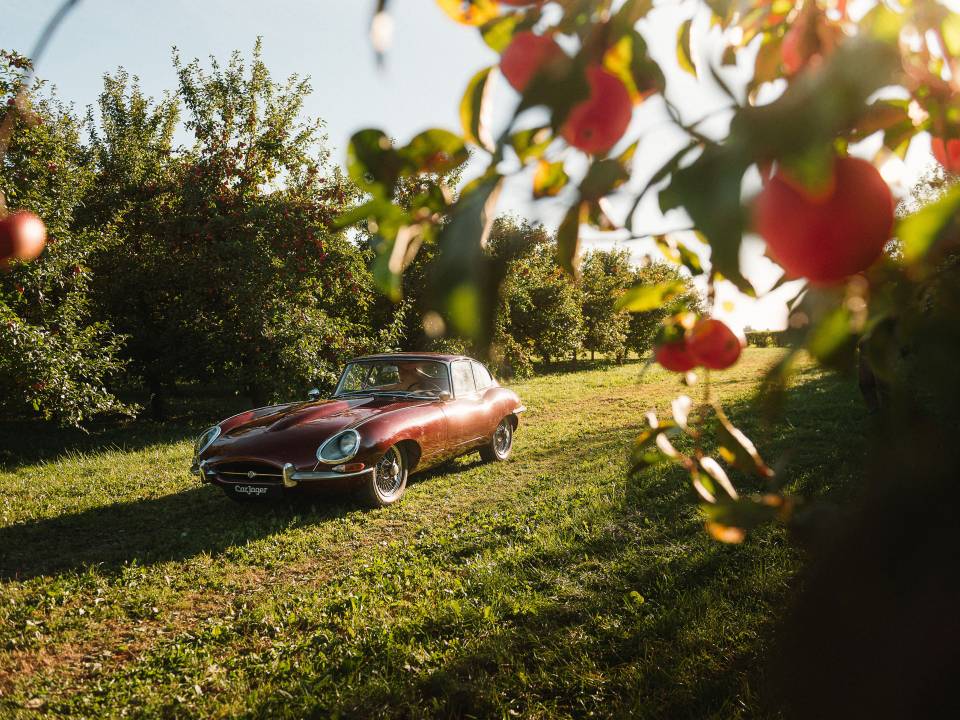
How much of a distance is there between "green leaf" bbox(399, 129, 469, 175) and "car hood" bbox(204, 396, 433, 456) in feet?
14.9

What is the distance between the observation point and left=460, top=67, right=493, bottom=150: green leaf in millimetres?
553

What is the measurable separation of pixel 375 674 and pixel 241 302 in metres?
7.93

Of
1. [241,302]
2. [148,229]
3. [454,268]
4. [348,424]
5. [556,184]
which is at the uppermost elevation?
[148,229]

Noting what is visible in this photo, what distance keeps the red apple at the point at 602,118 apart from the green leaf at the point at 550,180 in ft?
0.19

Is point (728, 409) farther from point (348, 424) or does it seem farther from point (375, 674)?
point (375, 674)

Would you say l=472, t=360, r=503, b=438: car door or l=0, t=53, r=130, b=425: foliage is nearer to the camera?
l=472, t=360, r=503, b=438: car door

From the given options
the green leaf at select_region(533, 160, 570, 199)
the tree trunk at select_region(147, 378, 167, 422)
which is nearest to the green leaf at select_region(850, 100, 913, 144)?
the green leaf at select_region(533, 160, 570, 199)

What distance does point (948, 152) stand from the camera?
699 millimetres

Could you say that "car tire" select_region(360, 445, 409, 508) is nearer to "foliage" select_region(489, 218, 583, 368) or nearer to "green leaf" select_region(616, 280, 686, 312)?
"green leaf" select_region(616, 280, 686, 312)

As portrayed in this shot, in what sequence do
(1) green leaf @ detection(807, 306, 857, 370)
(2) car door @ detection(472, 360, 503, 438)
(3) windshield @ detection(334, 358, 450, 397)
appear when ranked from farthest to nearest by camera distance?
(2) car door @ detection(472, 360, 503, 438)
(3) windshield @ detection(334, 358, 450, 397)
(1) green leaf @ detection(807, 306, 857, 370)

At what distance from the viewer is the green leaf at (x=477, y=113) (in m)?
0.55

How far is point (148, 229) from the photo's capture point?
11.8 metres

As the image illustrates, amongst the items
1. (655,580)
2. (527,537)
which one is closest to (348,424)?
(527,537)

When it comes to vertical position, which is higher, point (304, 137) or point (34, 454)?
point (304, 137)
